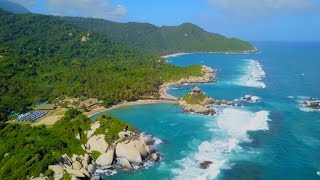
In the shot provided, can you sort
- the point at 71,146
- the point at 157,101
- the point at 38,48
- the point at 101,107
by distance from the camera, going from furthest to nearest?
1. the point at 38,48
2. the point at 157,101
3. the point at 101,107
4. the point at 71,146

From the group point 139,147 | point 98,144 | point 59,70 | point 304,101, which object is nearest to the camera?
point 139,147

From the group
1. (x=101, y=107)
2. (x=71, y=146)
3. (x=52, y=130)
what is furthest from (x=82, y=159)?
(x=101, y=107)

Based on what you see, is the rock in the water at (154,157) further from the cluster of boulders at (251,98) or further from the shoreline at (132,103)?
the cluster of boulders at (251,98)

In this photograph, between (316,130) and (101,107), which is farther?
(101,107)

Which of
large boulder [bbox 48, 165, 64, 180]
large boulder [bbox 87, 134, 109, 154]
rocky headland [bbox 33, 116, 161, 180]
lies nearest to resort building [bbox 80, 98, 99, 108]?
rocky headland [bbox 33, 116, 161, 180]

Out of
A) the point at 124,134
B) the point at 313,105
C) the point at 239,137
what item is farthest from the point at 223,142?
the point at 313,105

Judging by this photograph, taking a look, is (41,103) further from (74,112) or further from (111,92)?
(74,112)

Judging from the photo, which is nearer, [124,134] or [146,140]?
[124,134]

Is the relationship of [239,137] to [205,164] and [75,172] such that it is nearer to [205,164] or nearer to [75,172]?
[205,164]
